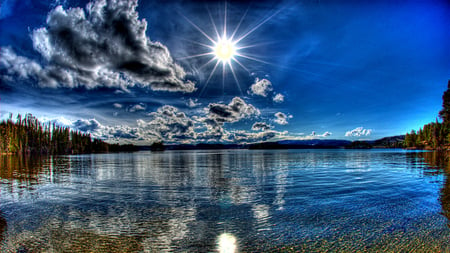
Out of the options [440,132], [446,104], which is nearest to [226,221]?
[446,104]

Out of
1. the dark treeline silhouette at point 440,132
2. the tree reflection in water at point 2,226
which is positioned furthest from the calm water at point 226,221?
the dark treeline silhouette at point 440,132

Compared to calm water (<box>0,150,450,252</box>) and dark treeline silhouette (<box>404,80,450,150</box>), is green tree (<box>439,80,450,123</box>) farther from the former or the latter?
calm water (<box>0,150,450,252</box>)

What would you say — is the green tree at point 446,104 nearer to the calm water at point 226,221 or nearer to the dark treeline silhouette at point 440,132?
the dark treeline silhouette at point 440,132

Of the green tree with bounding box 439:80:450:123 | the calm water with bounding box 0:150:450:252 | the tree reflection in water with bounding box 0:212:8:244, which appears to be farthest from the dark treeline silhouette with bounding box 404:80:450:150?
the tree reflection in water with bounding box 0:212:8:244

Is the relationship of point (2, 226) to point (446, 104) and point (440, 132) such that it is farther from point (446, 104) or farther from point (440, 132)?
point (440, 132)

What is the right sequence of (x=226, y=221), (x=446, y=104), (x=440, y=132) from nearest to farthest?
(x=226, y=221), (x=446, y=104), (x=440, y=132)

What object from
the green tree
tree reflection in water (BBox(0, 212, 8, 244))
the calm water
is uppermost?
the green tree

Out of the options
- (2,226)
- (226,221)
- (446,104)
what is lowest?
(226,221)

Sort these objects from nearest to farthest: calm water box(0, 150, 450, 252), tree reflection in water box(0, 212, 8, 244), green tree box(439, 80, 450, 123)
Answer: calm water box(0, 150, 450, 252) → tree reflection in water box(0, 212, 8, 244) → green tree box(439, 80, 450, 123)

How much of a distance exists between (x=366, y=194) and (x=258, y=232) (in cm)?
1396

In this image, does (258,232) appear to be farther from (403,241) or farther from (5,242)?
(5,242)

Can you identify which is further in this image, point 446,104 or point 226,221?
point 446,104

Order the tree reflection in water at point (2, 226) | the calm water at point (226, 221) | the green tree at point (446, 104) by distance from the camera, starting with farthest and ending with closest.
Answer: the green tree at point (446, 104)
the tree reflection in water at point (2, 226)
the calm water at point (226, 221)

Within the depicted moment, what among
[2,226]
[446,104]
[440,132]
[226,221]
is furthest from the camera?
[440,132]
